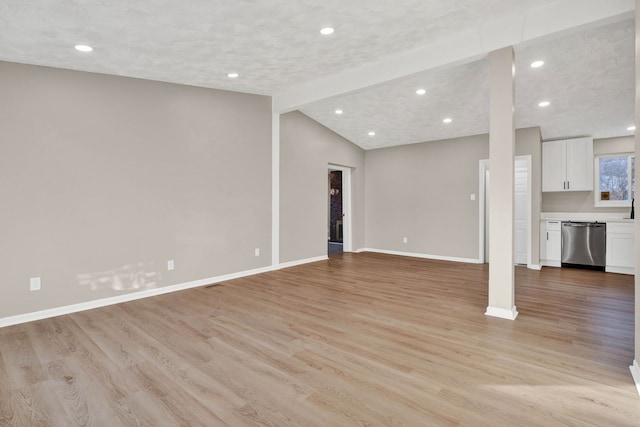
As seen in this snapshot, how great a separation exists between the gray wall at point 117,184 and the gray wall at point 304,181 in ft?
2.16

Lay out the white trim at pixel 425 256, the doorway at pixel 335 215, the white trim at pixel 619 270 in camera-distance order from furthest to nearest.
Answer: the doorway at pixel 335 215 < the white trim at pixel 425 256 < the white trim at pixel 619 270

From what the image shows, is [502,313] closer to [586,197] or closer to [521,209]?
[521,209]

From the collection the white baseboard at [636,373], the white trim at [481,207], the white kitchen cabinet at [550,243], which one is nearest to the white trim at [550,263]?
the white kitchen cabinet at [550,243]

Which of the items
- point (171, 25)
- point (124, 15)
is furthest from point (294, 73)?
point (124, 15)

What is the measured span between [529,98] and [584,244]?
2.80m

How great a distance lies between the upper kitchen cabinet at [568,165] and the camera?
549cm

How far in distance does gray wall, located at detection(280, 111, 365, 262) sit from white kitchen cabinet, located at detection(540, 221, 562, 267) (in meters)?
3.96

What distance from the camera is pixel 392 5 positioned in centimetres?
Result: 261

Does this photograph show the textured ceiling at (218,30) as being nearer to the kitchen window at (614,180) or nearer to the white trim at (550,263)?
the white trim at (550,263)

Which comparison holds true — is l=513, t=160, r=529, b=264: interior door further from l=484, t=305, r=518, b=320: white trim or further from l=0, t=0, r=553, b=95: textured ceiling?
l=0, t=0, r=553, b=95: textured ceiling

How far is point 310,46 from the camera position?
3291mm

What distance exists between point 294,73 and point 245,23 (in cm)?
131

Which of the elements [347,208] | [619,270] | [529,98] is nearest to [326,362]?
[529,98]

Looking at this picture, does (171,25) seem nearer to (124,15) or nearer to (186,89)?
(124,15)
